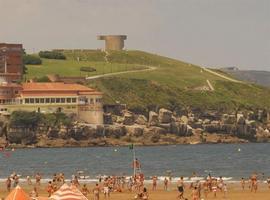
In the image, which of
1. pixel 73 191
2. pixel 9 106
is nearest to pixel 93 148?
pixel 9 106

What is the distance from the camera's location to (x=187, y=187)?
8125 centimetres

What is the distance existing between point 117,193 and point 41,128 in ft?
414

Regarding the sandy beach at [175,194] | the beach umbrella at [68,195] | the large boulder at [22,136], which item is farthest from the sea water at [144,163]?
the beach umbrella at [68,195]

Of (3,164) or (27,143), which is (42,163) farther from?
(27,143)

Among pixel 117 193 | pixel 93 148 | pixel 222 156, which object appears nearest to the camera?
pixel 117 193

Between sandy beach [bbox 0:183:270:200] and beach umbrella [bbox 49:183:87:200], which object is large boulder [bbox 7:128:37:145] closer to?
sandy beach [bbox 0:183:270:200]

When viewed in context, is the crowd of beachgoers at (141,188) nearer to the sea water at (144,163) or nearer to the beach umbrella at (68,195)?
the sea water at (144,163)

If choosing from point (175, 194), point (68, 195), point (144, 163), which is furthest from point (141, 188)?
point (144, 163)

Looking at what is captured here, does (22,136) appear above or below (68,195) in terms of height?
above

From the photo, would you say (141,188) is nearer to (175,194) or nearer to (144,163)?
(175,194)

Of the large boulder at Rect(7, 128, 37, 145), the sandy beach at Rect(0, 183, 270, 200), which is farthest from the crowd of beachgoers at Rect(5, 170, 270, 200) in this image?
the large boulder at Rect(7, 128, 37, 145)

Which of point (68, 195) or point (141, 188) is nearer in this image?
point (68, 195)

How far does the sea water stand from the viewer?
114 meters

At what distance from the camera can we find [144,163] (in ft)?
452
